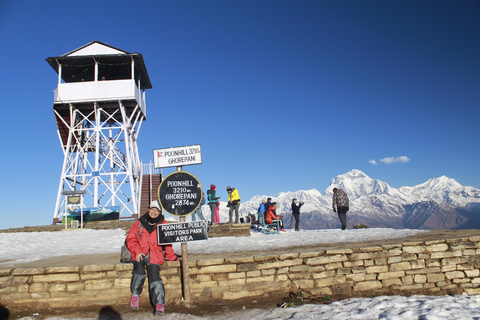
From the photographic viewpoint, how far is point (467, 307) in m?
5.54

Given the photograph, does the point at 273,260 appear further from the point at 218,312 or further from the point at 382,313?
the point at 382,313

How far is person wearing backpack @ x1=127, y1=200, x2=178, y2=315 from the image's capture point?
17.8ft

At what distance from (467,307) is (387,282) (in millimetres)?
1369

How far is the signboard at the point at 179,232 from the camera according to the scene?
5730 millimetres

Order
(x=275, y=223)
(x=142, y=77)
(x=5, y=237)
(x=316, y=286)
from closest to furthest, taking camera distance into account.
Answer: (x=316, y=286)
(x=5, y=237)
(x=275, y=223)
(x=142, y=77)

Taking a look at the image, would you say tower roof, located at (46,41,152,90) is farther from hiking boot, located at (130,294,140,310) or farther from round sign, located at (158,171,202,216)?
hiking boot, located at (130,294,140,310)

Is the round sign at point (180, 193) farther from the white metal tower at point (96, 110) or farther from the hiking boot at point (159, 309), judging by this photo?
the white metal tower at point (96, 110)

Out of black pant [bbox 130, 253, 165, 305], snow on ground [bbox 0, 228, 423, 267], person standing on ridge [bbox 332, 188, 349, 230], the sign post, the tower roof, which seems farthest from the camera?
the tower roof

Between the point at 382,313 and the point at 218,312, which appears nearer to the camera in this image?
the point at 382,313

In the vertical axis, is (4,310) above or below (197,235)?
below

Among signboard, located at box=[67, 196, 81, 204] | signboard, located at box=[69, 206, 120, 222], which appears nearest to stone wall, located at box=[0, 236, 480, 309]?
signboard, located at box=[67, 196, 81, 204]

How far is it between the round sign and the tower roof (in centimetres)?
2196

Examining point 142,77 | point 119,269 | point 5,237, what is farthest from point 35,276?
point 142,77

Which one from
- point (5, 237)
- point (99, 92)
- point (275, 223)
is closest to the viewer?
point (5, 237)
